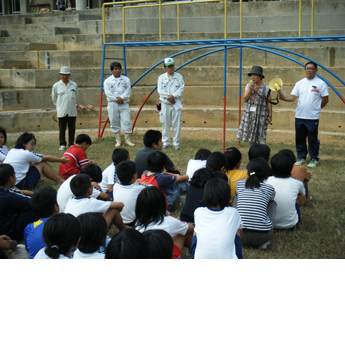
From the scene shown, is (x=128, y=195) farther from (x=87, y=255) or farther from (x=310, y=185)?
(x=310, y=185)

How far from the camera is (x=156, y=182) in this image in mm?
4637

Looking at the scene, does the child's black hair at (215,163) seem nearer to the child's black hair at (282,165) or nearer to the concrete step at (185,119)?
the child's black hair at (282,165)

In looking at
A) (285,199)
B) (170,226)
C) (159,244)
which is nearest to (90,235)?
(159,244)

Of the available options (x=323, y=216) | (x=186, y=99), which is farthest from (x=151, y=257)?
(x=186, y=99)

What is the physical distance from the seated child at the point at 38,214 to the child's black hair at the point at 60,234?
22.2 inches

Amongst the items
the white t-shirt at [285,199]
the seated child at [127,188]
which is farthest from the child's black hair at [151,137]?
the white t-shirt at [285,199]

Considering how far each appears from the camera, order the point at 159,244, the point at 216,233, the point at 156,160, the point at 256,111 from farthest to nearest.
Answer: the point at 256,111 → the point at 156,160 → the point at 216,233 → the point at 159,244

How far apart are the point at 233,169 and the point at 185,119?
663 centimetres

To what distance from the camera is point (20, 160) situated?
5.56 m

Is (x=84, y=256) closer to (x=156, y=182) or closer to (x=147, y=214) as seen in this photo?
(x=147, y=214)

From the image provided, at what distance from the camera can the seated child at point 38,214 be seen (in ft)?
11.7

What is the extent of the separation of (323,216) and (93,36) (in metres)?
A: 10.3

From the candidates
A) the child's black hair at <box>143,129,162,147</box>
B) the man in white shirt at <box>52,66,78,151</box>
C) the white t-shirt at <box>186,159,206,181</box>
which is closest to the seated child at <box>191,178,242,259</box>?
the white t-shirt at <box>186,159,206,181</box>

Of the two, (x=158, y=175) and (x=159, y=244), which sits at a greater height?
(x=158, y=175)
